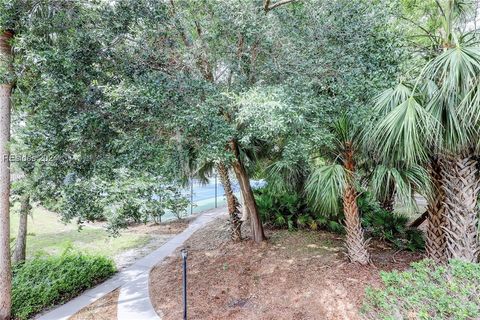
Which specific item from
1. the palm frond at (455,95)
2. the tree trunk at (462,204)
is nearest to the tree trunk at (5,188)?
the palm frond at (455,95)

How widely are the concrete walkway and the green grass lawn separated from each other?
1533 millimetres

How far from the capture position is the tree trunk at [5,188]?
5433 mm

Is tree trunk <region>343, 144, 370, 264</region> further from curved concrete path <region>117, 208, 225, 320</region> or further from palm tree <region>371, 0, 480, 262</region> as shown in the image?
curved concrete path <region>117, 208, 225, 320</region>

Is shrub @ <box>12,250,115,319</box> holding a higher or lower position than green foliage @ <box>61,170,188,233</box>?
lower

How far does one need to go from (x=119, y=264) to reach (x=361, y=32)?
8.71 m

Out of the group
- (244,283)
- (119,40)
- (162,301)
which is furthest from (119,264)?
(119,40)

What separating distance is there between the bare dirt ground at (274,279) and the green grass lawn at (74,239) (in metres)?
2.95

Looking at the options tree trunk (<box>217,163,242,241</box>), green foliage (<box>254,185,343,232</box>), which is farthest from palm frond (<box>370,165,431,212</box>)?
tree trunk (<box>217,163,242,241</box>)

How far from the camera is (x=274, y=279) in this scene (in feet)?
20.8

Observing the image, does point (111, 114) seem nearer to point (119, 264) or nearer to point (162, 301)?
point (162, 301)

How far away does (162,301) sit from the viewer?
5.98 meters

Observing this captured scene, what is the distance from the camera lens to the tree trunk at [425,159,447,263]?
5402 millimetres

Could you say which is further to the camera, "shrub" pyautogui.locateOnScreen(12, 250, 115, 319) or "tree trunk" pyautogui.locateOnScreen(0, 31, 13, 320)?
"shrub" pyautogui.locateOnScreen(12, 250, 115, 319)

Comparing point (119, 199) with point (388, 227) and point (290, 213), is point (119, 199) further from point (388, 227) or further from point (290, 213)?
point (388, 227)
